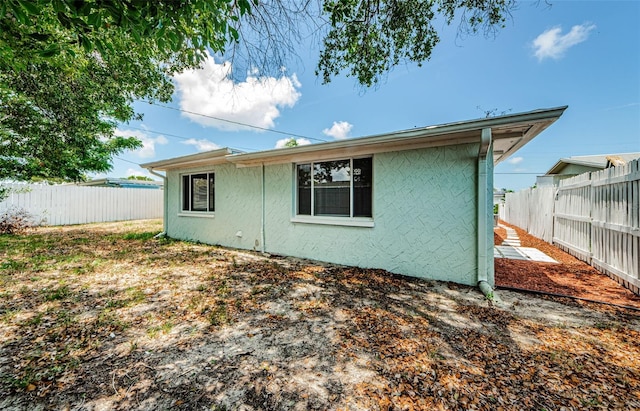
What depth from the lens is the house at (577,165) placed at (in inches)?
424

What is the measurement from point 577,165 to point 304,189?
14.9 m

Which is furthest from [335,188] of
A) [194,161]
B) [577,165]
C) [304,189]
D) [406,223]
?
[577,165]

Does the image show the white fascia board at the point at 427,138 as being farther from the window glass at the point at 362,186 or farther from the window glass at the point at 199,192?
the window glass at the point at 199,192

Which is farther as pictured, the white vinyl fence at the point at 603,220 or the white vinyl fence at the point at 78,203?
the white vinyl fence at the point at 78,203

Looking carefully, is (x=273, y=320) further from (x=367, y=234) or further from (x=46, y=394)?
(x=367, y=234)

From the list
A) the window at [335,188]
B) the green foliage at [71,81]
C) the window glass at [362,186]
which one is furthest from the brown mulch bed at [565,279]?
the green foliage at [71,81]

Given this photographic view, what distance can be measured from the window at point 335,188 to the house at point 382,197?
0.07ft

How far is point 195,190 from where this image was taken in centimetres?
845

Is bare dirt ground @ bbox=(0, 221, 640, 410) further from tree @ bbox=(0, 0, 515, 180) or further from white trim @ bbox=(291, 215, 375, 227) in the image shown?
tree @ bbox=(0, 0, 515, 180)

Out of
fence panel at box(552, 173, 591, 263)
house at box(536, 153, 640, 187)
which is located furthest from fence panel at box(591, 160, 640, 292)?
house at box(536, 153, 640, 187)

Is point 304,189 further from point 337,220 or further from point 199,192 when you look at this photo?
point 199,192

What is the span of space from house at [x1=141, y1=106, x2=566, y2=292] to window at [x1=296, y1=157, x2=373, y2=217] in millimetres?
22

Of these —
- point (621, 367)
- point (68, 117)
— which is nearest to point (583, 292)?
point (621, 367)

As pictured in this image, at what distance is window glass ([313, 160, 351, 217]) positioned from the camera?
5.41m
